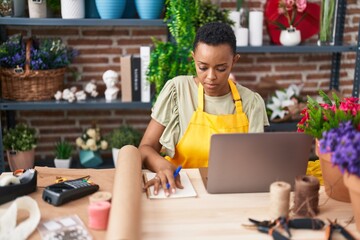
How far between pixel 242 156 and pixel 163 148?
733 mm

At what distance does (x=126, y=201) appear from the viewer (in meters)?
1.17

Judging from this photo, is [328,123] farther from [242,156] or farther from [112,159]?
[112,159]

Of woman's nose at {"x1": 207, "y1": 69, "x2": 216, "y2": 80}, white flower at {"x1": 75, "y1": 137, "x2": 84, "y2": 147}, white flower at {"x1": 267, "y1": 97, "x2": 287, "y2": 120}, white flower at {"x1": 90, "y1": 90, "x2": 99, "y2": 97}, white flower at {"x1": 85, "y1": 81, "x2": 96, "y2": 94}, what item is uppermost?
woman's nose at {"x1": 207, "y1": 69, "x2": 216, "y2": 80}

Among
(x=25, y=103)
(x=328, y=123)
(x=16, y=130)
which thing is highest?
(x=328, y=123)

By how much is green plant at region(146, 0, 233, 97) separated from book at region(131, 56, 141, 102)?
0.15 metres

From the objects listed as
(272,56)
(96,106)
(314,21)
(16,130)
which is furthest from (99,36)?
(314,21)

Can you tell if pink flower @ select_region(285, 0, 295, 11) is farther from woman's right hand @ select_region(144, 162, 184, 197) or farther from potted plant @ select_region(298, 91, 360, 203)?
woman's right hand @ select_region(144, 162, 184, 197)

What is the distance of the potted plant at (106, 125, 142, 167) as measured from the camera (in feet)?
10.3

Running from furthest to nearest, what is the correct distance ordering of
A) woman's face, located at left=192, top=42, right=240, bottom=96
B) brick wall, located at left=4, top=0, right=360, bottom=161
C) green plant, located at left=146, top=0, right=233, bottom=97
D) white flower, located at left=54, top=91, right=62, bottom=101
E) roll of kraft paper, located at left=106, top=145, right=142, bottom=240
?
brick wall, located at left=4, top=0, right=360, bottom=161 < white flower, located at left=54, top=91, right=62, bottom=101 < green plant, located at left=146, top=0, right=233, bottom=97 < woman's face, located at left=192, top=42, right=240, bottom=96 < roll of kraft paper, located at left=106, top=145, right=142, bottom=240

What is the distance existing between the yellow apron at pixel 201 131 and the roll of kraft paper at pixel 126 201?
17.0 inches

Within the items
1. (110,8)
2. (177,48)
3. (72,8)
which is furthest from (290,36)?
(72,8)

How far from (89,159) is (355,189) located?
7.61 feet

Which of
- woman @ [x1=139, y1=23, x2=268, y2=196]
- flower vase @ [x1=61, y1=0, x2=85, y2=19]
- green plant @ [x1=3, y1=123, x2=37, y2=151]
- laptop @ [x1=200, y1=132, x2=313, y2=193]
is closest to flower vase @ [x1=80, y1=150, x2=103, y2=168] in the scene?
green plant @ [x1=3, y1=123, x2=37, y2=151]

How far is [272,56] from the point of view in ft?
11.2
